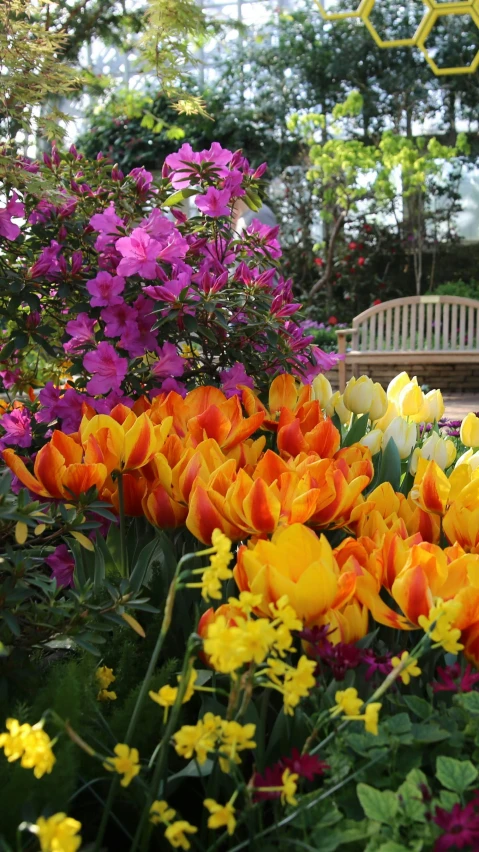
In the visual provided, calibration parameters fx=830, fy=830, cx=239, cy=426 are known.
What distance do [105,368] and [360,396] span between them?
48cm

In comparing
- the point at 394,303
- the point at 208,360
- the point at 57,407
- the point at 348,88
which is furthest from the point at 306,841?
the point at 348,88

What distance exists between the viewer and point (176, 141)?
1217cm

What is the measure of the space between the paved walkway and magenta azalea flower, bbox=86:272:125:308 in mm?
4722

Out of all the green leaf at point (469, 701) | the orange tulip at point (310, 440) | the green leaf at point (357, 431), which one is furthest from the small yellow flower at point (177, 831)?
the green leaf at point (357, 431)

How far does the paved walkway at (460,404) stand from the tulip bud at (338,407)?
14.7ft

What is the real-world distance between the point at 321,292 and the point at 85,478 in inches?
428

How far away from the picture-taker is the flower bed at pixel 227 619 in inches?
25.0

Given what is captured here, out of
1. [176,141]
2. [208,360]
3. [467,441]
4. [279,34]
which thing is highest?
[279,34]

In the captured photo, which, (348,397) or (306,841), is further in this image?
(348,397)

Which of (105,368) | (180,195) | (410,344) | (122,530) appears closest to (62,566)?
(122,530)

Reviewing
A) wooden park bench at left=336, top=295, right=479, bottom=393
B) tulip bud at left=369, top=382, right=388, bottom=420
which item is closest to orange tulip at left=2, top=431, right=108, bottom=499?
tulip bud at left=369, top=382, right=388, bottom=420

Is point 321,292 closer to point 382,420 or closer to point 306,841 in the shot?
point 382,420

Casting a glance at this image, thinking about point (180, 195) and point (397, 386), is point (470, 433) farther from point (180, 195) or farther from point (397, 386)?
point (180, 195)

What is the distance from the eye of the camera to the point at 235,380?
1.62 m
